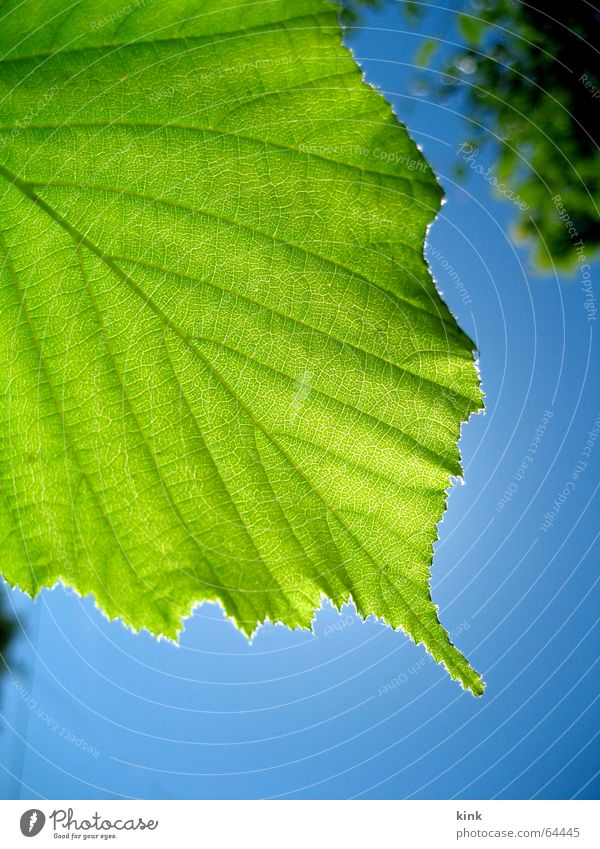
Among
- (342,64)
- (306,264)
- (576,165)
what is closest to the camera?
(342,64)

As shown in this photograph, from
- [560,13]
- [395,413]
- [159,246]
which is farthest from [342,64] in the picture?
[560,13]

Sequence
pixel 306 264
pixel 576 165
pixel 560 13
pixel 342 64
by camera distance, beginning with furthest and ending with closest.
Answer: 1. pixel 576 165
2. pixel 560 13
3. pixel 306 264
4. pixel 342 64

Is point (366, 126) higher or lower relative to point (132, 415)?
higher

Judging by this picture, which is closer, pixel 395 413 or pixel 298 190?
pixel 298 190

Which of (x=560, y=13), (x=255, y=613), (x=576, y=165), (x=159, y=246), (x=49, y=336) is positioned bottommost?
(x=255, y=613)

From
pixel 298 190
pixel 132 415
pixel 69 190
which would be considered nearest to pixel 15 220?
pixel 69 190

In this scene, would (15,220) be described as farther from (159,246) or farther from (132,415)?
(132,415)

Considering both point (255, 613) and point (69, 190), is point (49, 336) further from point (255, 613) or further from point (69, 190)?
point (255, 613)
